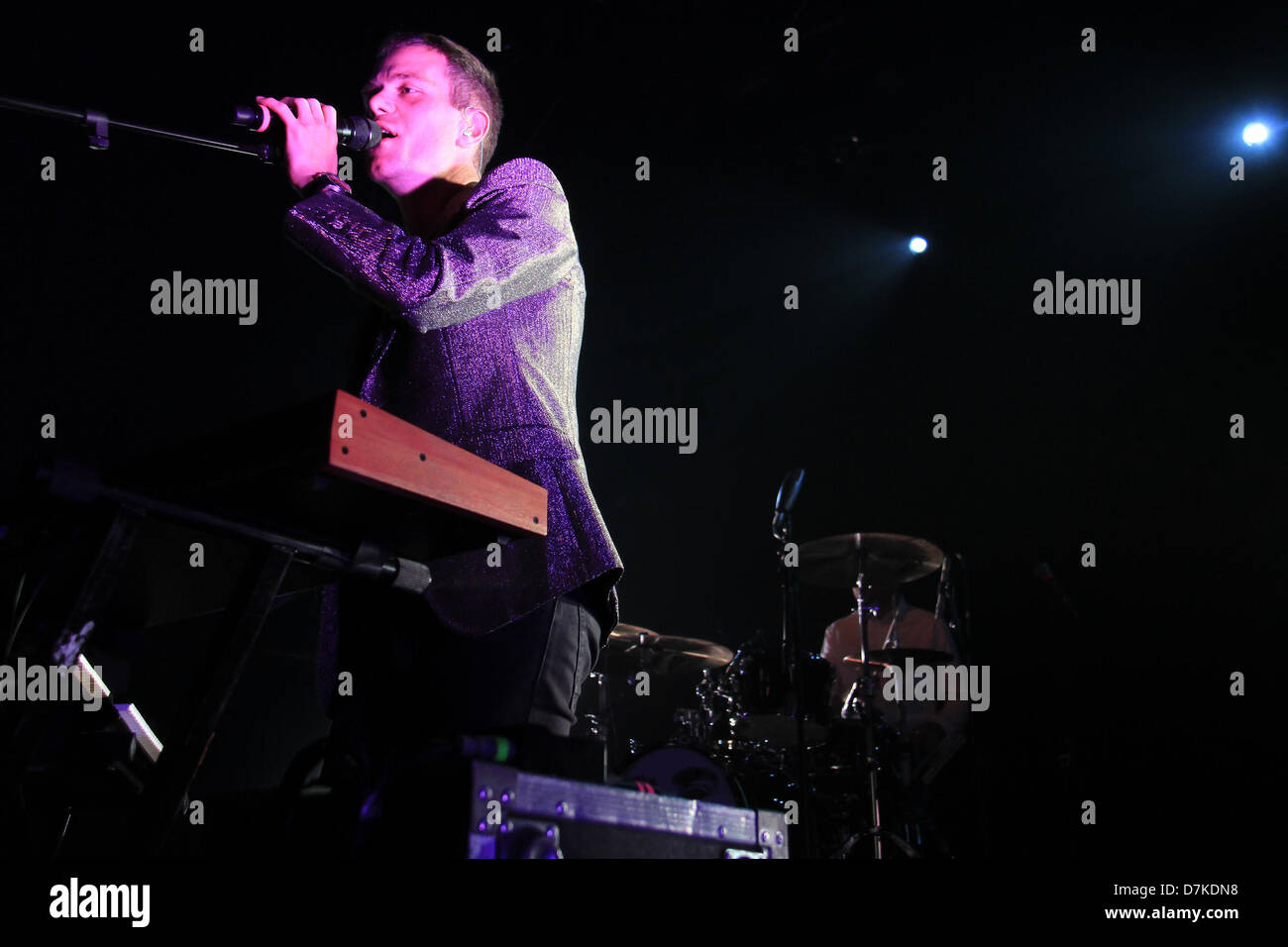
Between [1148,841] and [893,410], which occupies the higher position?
[893,410]

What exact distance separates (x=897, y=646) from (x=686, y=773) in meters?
1.91

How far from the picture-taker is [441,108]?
183 centimetres

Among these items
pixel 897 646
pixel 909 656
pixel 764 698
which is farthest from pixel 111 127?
pixel 897 646

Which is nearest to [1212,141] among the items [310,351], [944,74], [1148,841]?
[944,74]

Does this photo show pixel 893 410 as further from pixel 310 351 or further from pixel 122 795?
pixel 122 795

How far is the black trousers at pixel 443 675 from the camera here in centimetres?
120

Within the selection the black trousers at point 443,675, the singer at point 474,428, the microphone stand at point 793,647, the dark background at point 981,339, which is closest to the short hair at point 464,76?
the singer at point 474,428

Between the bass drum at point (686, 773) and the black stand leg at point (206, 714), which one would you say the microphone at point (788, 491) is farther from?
the black stand leg at point (206, 714)

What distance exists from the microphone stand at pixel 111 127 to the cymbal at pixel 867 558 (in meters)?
3.90

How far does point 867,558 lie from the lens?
5.33 metres

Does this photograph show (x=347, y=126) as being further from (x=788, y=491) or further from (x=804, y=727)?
(x=804, y=727)

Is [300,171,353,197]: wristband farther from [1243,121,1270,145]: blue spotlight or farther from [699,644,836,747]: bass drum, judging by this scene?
[1243,121,1270,145]: blue spotlight

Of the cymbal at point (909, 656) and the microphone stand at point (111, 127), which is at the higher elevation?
the microphone stand at point (111, 127)
